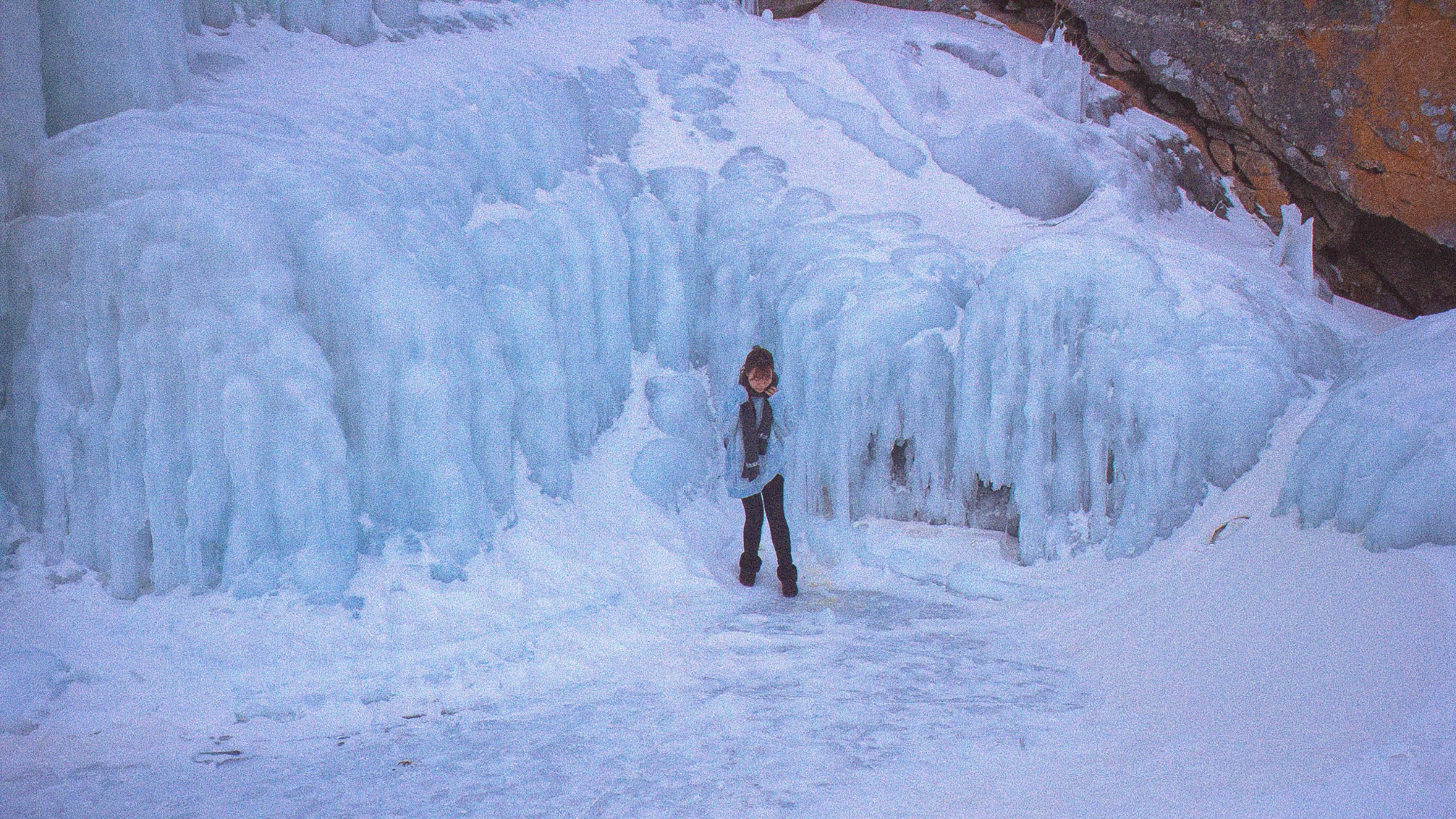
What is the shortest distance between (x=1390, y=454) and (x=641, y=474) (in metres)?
3.99

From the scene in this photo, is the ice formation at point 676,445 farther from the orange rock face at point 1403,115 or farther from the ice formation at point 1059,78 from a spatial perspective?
the orange rock face at point 1403,115

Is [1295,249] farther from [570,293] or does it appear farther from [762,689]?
[762,689]

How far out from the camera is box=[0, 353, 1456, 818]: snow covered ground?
3098 mm

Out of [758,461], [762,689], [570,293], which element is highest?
[570,293]

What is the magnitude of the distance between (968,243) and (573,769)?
5074 millimetres

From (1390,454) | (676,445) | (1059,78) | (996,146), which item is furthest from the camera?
(1059,78)

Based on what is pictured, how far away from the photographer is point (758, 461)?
223 inches

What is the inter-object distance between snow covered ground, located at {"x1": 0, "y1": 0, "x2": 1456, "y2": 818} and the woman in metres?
0.25

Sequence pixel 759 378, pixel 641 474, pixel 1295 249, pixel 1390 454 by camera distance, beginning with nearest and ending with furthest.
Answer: pixel 1390 454 → pixel 759 378 → pixel 641 474 → pixel 1295 249

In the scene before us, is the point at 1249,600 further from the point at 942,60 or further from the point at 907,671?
the point at 942,60

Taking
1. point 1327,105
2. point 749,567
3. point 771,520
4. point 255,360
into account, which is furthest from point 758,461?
point 1327,105

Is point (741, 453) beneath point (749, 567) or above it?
above

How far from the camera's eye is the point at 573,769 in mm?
3412

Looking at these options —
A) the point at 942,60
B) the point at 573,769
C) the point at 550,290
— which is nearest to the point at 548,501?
the point at 550,290
